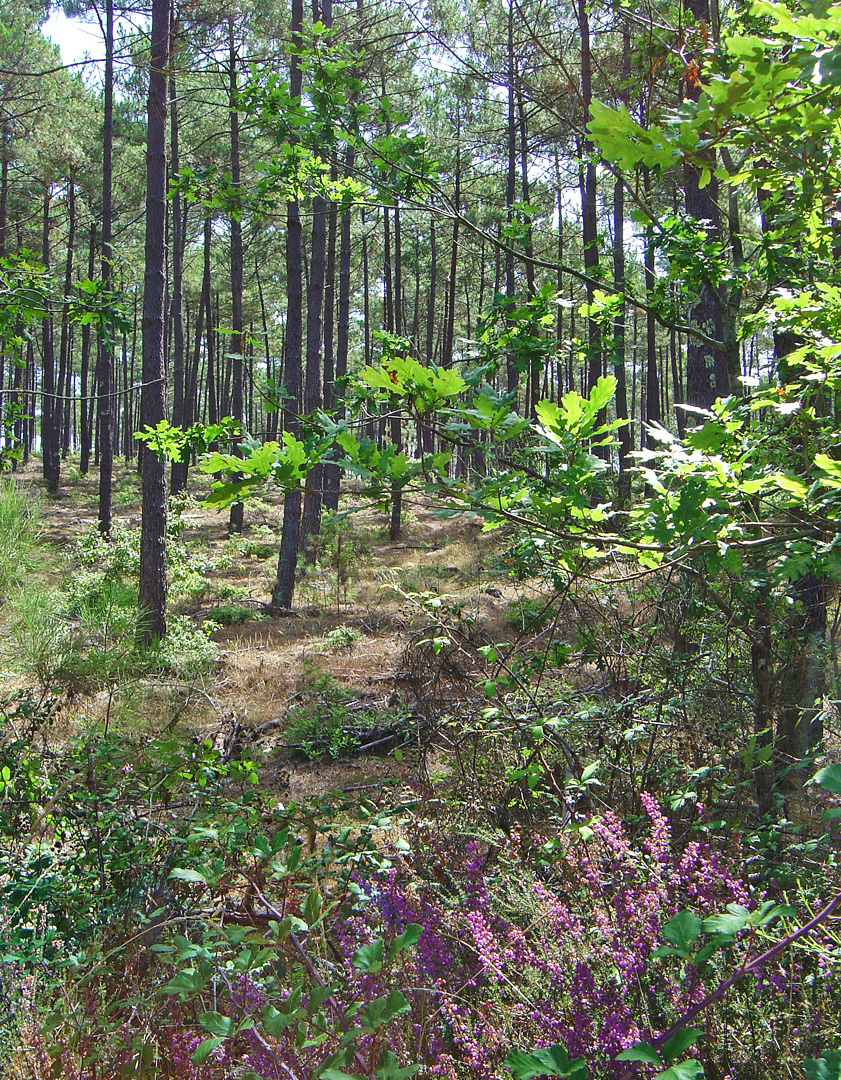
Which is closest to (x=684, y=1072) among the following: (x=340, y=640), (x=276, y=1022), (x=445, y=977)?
(x=276, y=1022)

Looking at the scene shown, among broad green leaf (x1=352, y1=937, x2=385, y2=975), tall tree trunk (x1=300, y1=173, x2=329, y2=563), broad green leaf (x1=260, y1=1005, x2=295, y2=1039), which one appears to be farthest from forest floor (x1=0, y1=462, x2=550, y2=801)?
broad green leaf (x1=260, y1=1005, x2=295, y2=1039)

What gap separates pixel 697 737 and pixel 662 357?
3338 centimetres

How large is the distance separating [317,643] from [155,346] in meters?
3.70

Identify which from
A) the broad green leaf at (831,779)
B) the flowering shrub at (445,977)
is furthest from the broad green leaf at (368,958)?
the broad green leaf at (831,779)

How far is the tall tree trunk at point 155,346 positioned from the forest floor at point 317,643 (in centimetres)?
78

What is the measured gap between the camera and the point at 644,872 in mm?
2027

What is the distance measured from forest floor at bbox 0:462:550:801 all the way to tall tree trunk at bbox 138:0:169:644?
30.9 inches

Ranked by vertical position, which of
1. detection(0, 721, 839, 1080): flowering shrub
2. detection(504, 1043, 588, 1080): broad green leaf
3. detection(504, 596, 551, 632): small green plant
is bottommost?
detection(0, 721, 839, 1080): flowering shrub

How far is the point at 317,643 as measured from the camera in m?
8.16

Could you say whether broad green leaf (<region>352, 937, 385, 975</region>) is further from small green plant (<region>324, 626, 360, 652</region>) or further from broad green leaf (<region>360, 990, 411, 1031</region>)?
small green plant (<region>324, 626, 360, 652</region>)

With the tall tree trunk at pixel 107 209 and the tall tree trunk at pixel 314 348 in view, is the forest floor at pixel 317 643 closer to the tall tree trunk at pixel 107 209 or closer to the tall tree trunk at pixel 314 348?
the tall tree trunk at pixel 314 348

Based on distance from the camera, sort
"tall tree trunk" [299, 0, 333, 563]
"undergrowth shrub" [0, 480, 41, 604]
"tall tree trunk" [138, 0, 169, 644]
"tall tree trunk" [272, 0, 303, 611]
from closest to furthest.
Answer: "tall tree trunk" [138, 0, 169, 644] → "undergrowth shrub" [0, 480, 41, 604] → "tall tree trunk" [272, 0, 303, 611] → "tall tree trunk" [299, 0, 333, 563]

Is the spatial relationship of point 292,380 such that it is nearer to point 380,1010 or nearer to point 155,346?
point 155,346

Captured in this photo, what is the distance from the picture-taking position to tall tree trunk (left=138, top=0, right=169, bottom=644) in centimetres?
764
